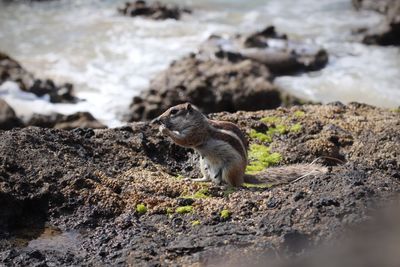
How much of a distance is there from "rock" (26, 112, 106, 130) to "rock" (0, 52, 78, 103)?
1849 millimetres

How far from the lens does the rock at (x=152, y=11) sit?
67.9 feet

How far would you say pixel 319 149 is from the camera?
17.2 ft

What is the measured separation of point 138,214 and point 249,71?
28.9 feet

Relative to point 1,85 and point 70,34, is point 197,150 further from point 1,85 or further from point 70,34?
point 70,34

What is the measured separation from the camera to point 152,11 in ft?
68.6

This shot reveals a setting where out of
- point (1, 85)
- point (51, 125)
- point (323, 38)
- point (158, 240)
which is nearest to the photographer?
point (158, 240)

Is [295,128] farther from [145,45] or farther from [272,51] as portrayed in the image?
[145,45]

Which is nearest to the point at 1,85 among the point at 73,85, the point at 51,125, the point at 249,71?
the point at 73,85

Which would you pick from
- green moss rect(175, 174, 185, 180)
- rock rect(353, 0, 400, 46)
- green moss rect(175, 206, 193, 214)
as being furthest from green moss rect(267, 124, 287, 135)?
rock rect(353, 0, 400, 46)

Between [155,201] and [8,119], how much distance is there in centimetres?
743

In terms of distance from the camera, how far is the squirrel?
4859mm

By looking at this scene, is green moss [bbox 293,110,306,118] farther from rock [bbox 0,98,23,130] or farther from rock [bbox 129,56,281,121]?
rock [bbox 0,98,23,130]

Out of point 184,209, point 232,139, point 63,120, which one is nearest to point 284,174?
point 232,139

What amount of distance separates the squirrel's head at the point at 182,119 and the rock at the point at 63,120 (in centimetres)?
563
